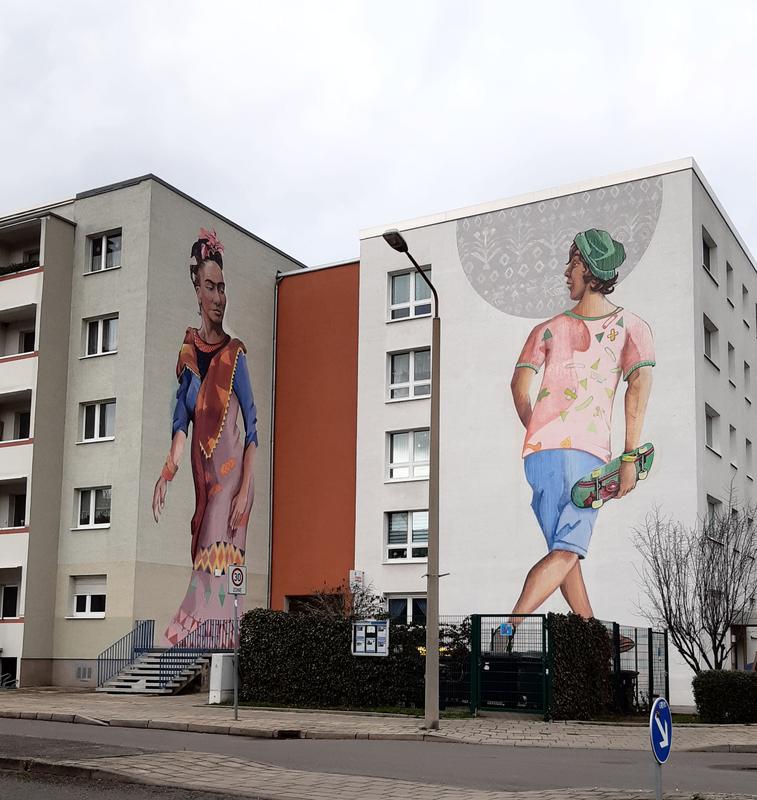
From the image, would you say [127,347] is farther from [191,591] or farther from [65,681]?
[65,681]

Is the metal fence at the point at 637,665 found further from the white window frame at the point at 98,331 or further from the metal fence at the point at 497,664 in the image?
the white window frame at the point at 98,331

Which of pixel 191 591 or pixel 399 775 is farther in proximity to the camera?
pixel 191 591

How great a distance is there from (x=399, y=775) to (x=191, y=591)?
23.3 meters

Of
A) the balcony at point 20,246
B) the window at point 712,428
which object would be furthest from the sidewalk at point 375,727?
the balcony at point 20,246

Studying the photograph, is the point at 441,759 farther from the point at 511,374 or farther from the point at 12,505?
the point at 12,505

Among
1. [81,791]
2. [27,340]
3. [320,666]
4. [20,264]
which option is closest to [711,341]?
[320,666]

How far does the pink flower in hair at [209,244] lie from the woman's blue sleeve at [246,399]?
11.5ft

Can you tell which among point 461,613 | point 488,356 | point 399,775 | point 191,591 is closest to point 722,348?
point 488,356

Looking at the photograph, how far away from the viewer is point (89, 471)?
34.2 metres

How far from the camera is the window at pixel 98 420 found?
34.7 metres

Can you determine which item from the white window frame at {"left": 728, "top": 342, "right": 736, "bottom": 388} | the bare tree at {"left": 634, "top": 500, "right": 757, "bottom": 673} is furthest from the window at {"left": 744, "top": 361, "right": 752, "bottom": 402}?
the bare tree at {"left": 634, "top": 500, "right": 757, "bottom": 673}

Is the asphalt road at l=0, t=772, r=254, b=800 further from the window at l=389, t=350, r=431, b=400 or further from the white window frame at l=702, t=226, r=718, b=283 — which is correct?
the white window frame at l=702, t=226, r=718, b=283

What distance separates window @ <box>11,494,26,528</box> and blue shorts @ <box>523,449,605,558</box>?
16.1m

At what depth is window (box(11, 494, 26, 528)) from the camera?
36.3 metres
